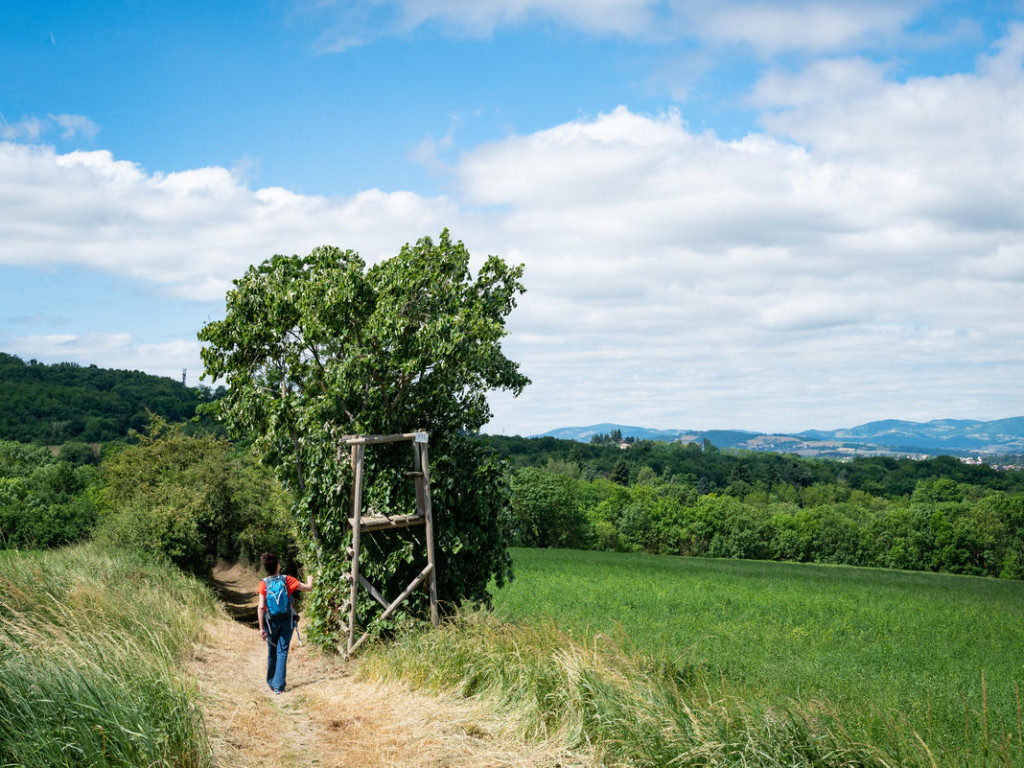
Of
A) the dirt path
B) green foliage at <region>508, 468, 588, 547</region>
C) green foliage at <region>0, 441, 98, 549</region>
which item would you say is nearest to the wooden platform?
the dirt path

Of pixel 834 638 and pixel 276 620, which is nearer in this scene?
pixel 276 620

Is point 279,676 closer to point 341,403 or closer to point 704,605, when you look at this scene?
point 341,403

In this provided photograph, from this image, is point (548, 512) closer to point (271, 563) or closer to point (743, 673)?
point (743, 673)

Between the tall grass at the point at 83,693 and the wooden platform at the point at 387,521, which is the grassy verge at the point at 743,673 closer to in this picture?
the wooden platform at the point at 387,521

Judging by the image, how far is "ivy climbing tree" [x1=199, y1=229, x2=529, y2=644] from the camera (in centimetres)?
1059

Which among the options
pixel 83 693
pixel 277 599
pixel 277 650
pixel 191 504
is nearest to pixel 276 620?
pixel 277 599

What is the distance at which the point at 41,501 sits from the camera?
3058 cm

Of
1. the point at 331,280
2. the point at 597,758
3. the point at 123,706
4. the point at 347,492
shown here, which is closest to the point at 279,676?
the point at 347,492

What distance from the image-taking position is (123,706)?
16.1 ft

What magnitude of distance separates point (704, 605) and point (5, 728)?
63.1 ft

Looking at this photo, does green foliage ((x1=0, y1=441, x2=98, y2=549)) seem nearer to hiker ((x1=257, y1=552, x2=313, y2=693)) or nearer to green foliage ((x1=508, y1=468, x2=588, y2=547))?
hiker ((x1=257, y1=552, x2=313, y2=693))

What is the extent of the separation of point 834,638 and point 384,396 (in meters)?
12.2

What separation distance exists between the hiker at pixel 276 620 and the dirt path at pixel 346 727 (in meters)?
0.23

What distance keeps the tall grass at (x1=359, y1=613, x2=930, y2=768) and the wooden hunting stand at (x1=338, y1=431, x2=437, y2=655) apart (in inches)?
47.8
